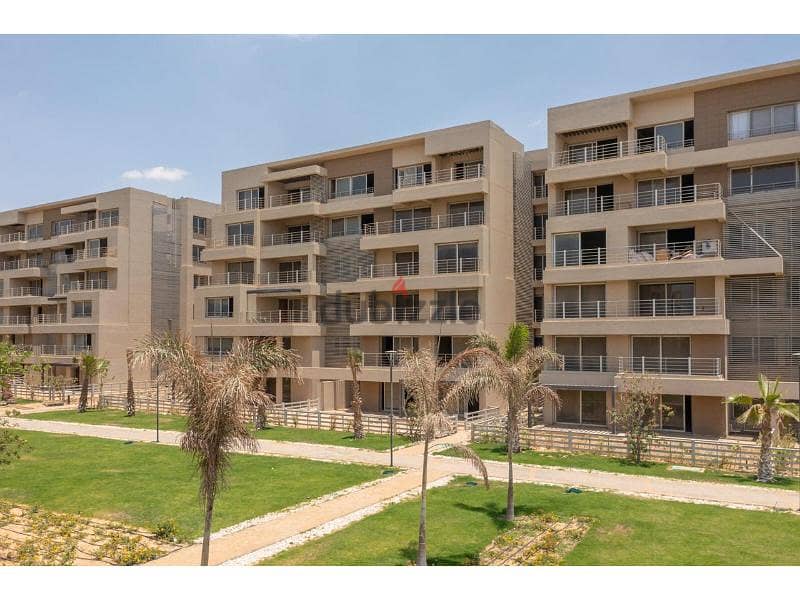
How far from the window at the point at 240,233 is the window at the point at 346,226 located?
6.33 m

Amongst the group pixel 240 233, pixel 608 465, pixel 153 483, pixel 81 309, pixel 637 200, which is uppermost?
pixel 240 233

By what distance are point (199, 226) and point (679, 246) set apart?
41208 millimetres

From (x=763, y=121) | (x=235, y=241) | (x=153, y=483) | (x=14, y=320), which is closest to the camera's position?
(x=153, y=483)

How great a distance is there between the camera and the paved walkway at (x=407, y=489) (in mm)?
15258

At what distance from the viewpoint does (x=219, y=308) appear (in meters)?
46.5

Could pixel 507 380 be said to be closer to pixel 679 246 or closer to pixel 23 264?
pixel 679 246

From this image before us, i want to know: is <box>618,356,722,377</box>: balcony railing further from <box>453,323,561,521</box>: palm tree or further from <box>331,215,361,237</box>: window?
<box>331,215,361,237</box>: window

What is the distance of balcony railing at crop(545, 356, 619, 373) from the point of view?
1233 inches

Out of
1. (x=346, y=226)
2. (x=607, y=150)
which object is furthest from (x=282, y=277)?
(x=607, y=150)

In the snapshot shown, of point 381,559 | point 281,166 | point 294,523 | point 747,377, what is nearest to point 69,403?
point 281,166

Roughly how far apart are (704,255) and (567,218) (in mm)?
6630

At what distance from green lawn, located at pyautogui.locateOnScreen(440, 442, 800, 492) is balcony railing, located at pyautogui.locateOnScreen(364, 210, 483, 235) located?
1421cm

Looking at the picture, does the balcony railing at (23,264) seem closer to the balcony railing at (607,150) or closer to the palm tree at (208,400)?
the balcony railing at (607,150)

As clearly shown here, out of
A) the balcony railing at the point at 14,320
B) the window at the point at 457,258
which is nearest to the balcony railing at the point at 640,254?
the window at the point at 457,258
